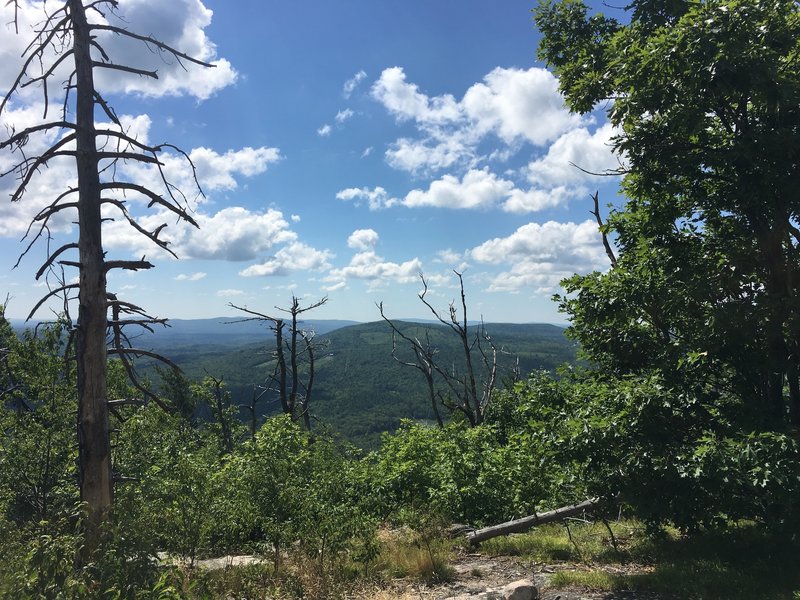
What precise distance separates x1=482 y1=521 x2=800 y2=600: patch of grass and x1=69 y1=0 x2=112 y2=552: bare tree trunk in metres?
7.62

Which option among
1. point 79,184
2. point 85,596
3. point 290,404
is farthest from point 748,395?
point 290,404

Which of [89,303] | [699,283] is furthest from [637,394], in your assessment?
[89,303]

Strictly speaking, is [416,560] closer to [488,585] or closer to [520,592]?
[488,585]

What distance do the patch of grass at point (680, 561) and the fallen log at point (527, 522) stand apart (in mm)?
261

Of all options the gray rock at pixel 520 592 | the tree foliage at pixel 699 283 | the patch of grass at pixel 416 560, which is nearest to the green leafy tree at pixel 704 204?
the tree foliage at pixel 699 283

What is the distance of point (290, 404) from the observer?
29.1 meters

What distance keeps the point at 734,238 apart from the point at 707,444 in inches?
151

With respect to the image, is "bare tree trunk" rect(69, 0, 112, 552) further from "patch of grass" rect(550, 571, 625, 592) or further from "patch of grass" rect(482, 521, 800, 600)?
"patch of grass" rect(482, 521, 800, 600)

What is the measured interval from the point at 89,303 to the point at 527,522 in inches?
402

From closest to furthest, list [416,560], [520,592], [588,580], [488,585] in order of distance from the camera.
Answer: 1. [520,592]
2. [588,580]
3. [488,585]
4. [416,560]

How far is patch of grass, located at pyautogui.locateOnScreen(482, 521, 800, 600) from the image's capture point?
7434 millimetres

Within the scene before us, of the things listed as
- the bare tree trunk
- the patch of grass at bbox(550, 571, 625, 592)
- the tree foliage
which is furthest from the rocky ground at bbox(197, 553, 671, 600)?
the bare tree trunk

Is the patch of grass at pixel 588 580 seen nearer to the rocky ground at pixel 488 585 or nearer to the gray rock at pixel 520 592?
the rocky ground at pixel 488 585

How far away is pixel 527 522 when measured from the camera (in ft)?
39.0
